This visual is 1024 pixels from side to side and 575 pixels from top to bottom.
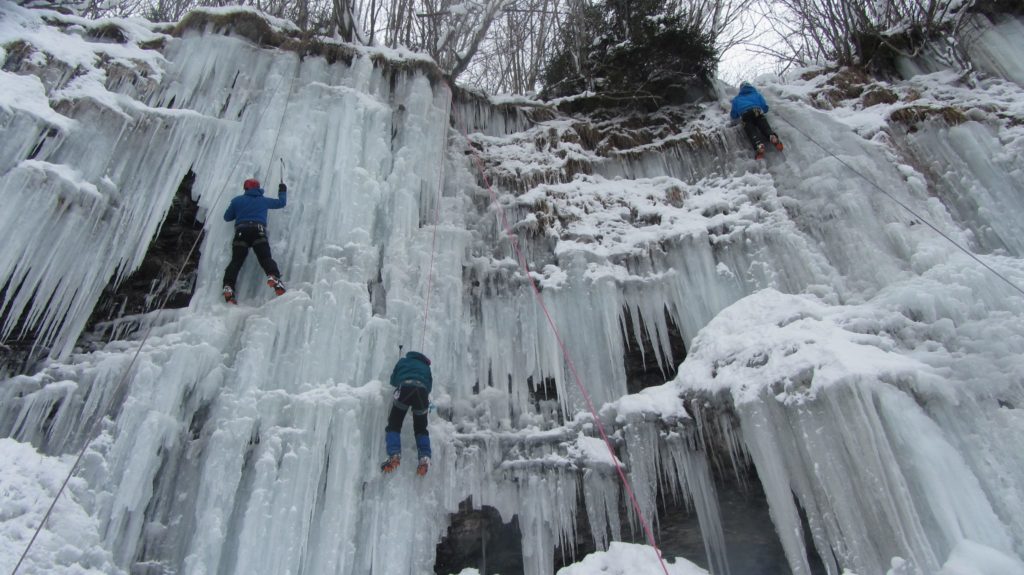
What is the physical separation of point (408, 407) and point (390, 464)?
456 mm

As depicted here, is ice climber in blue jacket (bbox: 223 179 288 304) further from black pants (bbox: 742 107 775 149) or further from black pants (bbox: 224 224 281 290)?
black pants (bbox: 742 107 775 149)

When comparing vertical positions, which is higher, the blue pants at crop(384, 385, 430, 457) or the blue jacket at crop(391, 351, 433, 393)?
the blue jacket at crop(391, 351, 433, 393)

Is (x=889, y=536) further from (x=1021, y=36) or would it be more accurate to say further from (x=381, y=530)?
(x=1021, y=36)

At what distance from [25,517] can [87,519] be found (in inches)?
13.1

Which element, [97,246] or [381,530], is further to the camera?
[97,246]

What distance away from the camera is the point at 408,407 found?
4984 mm

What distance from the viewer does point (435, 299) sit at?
6.09m

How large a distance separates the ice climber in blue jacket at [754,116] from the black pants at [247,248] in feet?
17.7

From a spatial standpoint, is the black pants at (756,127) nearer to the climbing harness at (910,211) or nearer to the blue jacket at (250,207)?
the climbing harness at (910,211)

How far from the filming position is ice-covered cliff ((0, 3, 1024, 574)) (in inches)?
165

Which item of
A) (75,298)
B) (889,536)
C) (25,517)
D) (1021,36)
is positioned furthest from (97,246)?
(1021,36)

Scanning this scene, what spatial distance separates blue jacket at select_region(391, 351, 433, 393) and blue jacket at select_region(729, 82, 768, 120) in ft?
16.3

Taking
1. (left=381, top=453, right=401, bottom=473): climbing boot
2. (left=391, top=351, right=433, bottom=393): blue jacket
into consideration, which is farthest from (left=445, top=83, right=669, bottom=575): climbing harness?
(left=381, top=453, right=401, bottom=473): climbing boot

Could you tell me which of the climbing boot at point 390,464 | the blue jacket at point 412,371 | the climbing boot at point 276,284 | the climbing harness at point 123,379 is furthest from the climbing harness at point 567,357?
the climbing boot at point 276,284
